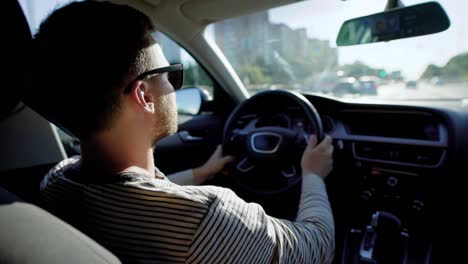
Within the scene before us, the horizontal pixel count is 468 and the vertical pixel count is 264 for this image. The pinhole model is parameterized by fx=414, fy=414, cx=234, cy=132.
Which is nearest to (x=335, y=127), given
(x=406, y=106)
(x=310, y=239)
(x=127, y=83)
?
(x=406, y=106)

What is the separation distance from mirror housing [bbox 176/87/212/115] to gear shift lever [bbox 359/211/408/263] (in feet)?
5.92

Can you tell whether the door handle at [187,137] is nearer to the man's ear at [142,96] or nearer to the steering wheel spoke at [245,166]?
the steering wheel spoke at [245,166]

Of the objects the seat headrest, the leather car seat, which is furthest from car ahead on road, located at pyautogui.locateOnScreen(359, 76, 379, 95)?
the leather car seat

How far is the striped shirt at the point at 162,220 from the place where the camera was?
1.12m

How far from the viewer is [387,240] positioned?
2.41 meters

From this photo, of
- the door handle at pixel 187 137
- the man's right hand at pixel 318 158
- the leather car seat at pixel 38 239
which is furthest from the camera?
the door handle at pixel 187 137

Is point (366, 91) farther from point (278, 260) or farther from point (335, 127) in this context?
point (278, 260)

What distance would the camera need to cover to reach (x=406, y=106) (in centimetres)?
244

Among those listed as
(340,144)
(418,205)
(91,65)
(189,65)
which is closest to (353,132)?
(340,144)

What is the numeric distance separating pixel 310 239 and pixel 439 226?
1231 millimetres

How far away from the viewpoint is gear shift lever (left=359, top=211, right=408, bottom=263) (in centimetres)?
241

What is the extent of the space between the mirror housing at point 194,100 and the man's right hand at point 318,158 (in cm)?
164

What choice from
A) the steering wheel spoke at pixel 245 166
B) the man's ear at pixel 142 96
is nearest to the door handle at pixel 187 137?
the steering wheel spoke at pixel 245 166

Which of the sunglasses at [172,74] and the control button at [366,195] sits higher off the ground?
the sunglasses at [172,74]
